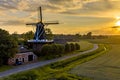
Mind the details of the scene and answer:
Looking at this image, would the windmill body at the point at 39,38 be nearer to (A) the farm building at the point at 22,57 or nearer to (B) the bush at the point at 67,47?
(B) the bush at the point at 67,47

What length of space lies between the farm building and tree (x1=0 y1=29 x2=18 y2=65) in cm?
300

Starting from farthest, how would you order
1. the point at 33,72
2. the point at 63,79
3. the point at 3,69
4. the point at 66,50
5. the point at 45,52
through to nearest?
the point at 66,50, the point at 45,52, the point at 3,69, the point at 33,72, the point at 63,79

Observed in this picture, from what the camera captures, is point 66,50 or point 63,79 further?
point 66,50

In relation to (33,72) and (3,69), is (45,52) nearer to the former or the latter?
(3,69)

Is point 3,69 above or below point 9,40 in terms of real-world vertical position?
below

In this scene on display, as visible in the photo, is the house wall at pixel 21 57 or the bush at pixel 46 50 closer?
the house wall at pixel 21 57

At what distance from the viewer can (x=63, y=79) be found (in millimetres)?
50500

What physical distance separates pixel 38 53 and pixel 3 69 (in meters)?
26.3

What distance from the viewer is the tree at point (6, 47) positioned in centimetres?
6638

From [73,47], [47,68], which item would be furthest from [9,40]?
[73,47]

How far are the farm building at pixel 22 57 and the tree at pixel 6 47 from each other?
300cm

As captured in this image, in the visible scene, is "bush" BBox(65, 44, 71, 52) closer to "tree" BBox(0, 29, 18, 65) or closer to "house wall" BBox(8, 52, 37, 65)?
"house wall" BBox(8, 52, 37, 65)

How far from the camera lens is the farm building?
237ft

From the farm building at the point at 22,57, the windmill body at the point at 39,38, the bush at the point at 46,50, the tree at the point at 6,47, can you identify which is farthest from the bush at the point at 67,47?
the tree at the point at 6,47
